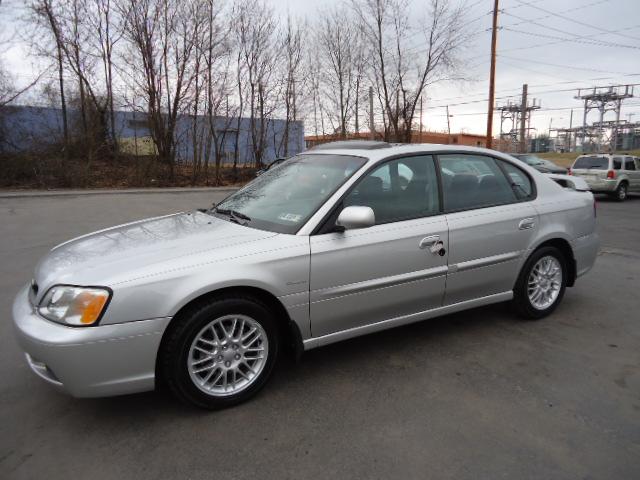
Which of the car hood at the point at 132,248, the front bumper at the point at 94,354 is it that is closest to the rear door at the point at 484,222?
the car hood at the point at 132,248

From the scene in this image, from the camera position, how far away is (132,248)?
9.47 feet

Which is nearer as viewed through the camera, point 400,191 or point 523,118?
point 400,191

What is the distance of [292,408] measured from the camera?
9.41ft

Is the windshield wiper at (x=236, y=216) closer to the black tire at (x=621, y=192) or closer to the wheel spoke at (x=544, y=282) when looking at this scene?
the wheel spoke at (x=544, y=282)

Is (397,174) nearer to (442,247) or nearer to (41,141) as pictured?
(442,247)

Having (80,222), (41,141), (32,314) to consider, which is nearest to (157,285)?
(32,314)

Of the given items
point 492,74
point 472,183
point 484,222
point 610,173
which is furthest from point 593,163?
point 484,222

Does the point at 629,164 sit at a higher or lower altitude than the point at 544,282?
higher

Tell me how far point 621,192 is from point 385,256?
16708 millimetres

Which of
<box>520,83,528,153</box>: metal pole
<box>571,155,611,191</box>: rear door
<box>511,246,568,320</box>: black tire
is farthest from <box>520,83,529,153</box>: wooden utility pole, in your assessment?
<box>511,246,568,320</box>: black tire

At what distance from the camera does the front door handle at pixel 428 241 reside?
134 inches

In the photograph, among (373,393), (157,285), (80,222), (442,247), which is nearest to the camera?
(157,285)

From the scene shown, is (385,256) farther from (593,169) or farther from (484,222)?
(593,169)

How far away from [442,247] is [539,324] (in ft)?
4.83
